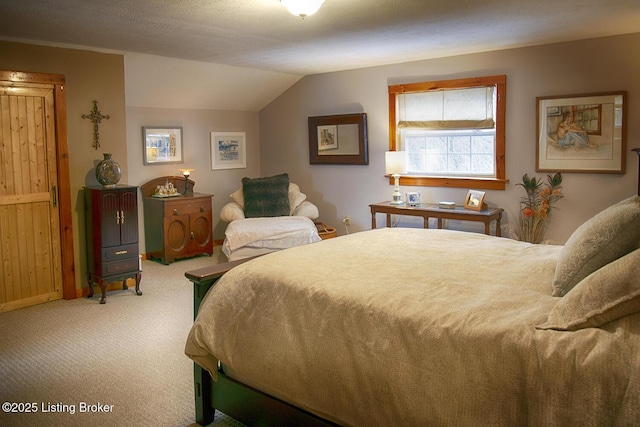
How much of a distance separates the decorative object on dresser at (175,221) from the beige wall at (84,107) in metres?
1.08

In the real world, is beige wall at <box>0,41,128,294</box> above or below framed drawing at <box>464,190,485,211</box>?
above

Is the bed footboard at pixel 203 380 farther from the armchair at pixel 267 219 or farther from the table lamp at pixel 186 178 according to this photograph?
the table lamp at pixel 186 178

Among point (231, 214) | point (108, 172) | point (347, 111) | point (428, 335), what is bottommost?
point (428, 335)

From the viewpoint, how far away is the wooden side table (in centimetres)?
521

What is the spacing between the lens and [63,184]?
479 cm

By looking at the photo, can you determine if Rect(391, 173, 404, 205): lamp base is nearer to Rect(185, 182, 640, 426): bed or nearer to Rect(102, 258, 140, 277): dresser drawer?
Rect(102, 258, 140, 277): dresser drawer

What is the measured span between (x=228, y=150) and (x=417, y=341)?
19.4ft

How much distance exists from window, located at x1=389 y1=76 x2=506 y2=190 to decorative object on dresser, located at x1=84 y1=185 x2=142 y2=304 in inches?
120

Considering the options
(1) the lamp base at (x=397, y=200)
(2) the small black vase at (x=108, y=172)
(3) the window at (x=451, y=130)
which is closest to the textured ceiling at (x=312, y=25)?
(3) the window at (x=451, y=130)

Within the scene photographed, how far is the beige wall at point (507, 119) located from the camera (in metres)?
4.75

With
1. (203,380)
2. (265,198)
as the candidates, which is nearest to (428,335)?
(203,380)

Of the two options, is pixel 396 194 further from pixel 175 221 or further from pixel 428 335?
pixel 428 335

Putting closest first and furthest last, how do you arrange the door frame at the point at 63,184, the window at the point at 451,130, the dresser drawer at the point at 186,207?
1. the door frame at the point at 63,184
2. the window at the point at 451,130
3. the dresser drawer at the point at 186,207

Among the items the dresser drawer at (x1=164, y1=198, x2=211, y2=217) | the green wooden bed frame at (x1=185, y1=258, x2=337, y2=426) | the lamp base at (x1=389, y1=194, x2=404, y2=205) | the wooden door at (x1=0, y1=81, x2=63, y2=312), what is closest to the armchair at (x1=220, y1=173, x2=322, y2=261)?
the dresser drawer at (x1=164, y1=198, x2=211, y2=217)
